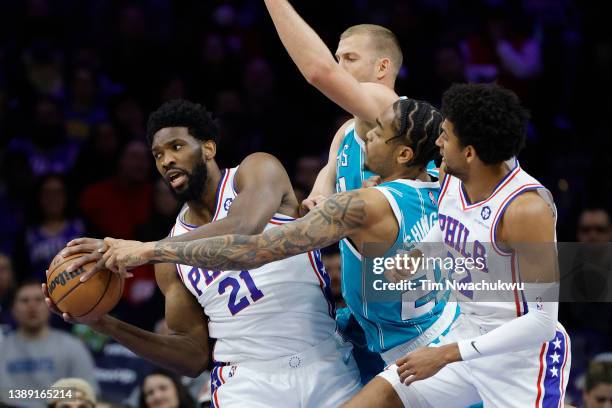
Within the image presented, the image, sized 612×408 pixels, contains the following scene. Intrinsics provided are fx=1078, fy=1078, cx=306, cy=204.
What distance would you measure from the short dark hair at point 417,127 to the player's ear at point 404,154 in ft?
0.05

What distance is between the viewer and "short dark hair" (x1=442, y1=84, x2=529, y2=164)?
4570 mm

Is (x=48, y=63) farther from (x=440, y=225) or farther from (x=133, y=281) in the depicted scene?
(x=440, y=225)

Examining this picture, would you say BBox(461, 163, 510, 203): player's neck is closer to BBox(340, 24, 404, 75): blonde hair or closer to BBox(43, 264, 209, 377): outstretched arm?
BBox(340, 24, 404, 75): blonde hair

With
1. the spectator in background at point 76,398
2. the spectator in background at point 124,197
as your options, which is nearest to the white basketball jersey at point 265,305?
the spectator in background at point 76,398

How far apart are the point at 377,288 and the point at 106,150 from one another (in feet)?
18.5

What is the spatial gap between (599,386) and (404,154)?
2.37m

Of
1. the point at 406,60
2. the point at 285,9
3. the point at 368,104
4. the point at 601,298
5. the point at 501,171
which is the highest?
the point at 406,60

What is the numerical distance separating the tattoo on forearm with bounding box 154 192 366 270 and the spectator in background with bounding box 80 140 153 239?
5012 millimetres

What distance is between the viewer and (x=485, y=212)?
4.56 meters

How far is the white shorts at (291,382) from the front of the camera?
516cm

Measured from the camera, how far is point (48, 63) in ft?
35.1

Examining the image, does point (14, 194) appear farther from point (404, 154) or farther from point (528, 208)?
point (528, 208)

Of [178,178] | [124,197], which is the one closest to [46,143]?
[124,197]

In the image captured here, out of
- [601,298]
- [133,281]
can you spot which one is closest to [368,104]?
[601,298]
